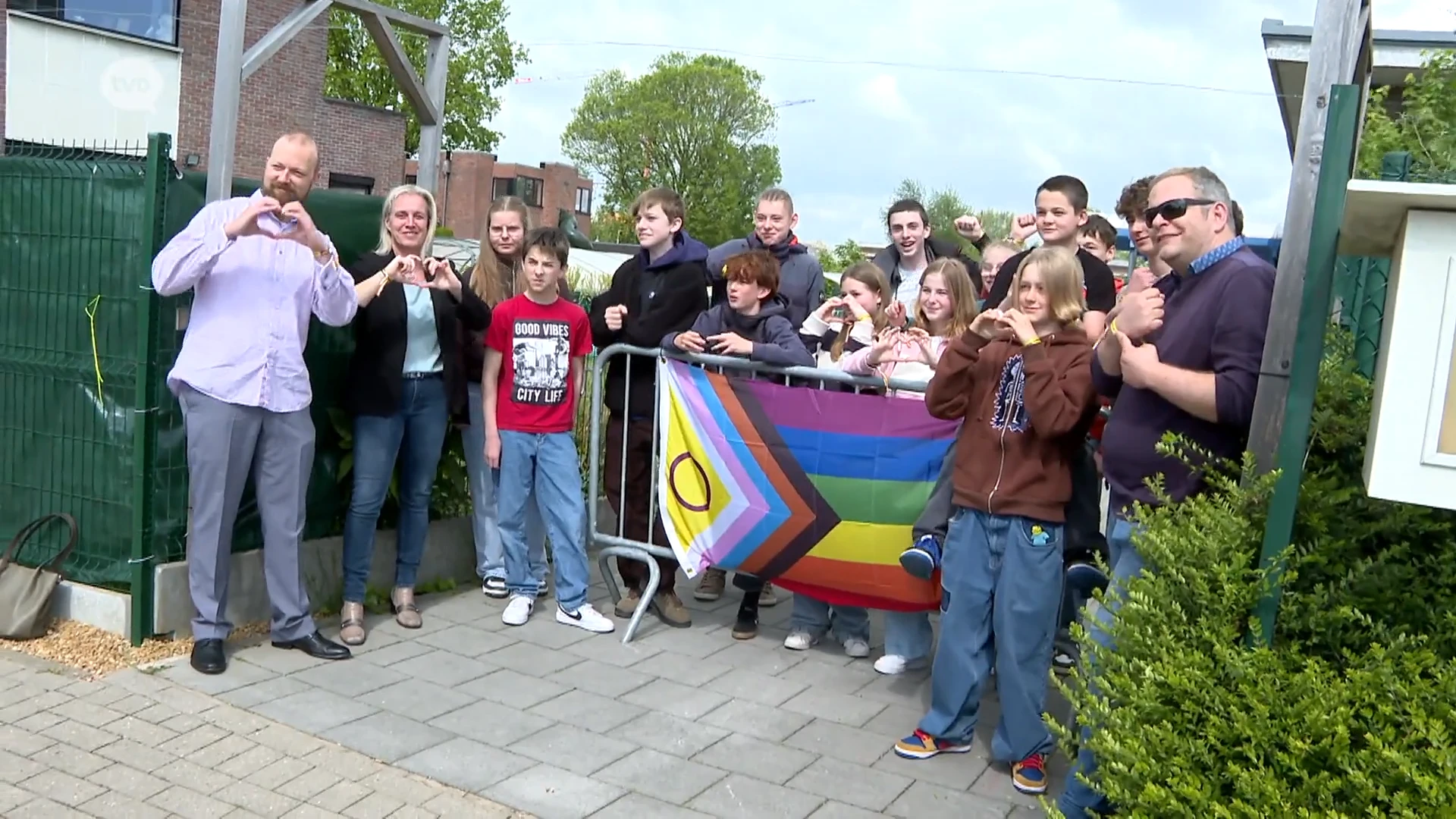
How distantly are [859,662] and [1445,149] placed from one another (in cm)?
317

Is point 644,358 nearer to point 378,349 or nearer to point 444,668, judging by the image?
point 378,349

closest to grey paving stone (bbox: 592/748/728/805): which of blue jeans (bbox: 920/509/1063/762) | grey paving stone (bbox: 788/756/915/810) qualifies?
grey paving stone (bbox: 788/756/915/810)

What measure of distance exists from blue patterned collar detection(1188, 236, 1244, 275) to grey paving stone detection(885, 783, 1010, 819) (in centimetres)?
189

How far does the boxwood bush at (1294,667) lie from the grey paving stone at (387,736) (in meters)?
2.38

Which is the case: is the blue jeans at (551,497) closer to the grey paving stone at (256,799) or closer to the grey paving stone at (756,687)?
the grey paving stone at (756,687)

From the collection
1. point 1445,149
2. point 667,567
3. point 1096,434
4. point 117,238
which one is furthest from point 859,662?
point 117,238

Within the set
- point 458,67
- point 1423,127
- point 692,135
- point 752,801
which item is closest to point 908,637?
point 752,801

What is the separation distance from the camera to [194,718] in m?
4.58

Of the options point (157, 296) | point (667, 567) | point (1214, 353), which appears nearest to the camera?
point (1214, 353)

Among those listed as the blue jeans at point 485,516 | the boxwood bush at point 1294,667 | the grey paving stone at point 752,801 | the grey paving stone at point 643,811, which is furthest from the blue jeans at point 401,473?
the boxwood bush at point 1294,667

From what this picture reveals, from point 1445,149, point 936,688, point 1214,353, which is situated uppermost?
point 1445,149

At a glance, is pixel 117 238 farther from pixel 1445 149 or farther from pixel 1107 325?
pixel 1445 149

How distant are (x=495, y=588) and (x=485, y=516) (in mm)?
388

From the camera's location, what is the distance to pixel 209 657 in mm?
5047
